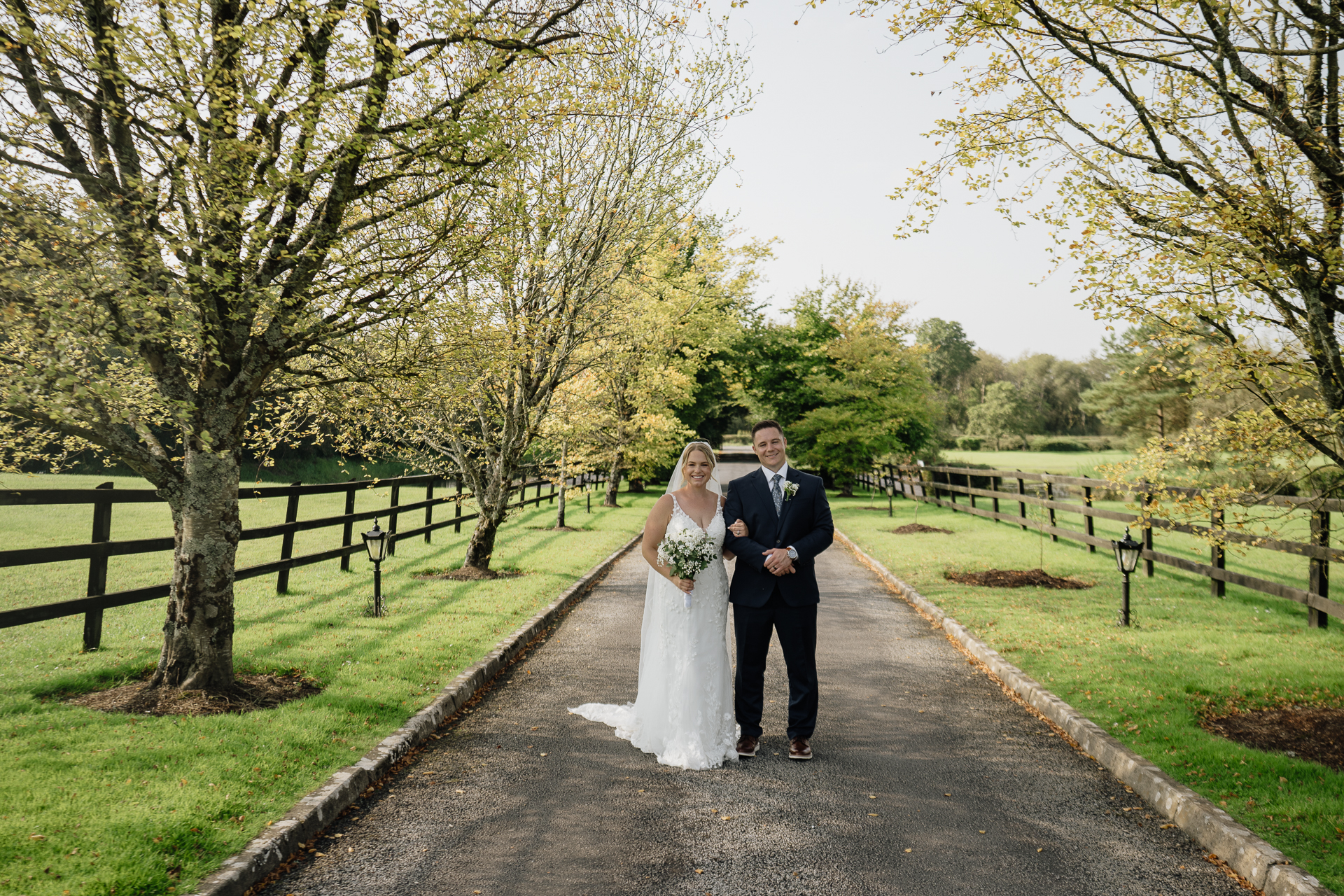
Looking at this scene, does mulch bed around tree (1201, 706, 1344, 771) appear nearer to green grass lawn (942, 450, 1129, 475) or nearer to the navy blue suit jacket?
the navy blue suit jacket

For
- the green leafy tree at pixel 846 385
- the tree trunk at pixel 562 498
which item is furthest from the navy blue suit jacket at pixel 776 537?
the green leafy tree at pixel 846 385

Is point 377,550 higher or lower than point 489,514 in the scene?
lower

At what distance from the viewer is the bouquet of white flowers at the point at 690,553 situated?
554 cm

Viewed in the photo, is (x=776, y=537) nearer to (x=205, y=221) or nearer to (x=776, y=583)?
(x=776, y=583)

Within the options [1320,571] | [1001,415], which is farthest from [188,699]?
[1001,415]

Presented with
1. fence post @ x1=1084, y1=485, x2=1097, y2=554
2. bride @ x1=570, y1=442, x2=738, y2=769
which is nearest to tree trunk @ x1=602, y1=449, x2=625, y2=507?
fence post @ x1=1084, y1=485, x2=1097, y2=554

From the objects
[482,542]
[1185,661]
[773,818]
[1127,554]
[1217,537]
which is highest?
[1217,537]

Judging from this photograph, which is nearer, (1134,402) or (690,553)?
(690,553)

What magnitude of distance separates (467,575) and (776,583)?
25.6 feet

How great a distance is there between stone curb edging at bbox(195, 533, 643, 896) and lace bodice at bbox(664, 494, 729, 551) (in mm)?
2266

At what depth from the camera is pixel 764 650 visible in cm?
549

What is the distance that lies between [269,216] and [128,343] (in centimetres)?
139

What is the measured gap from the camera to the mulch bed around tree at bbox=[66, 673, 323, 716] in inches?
219

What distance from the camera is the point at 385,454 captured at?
11875mm
